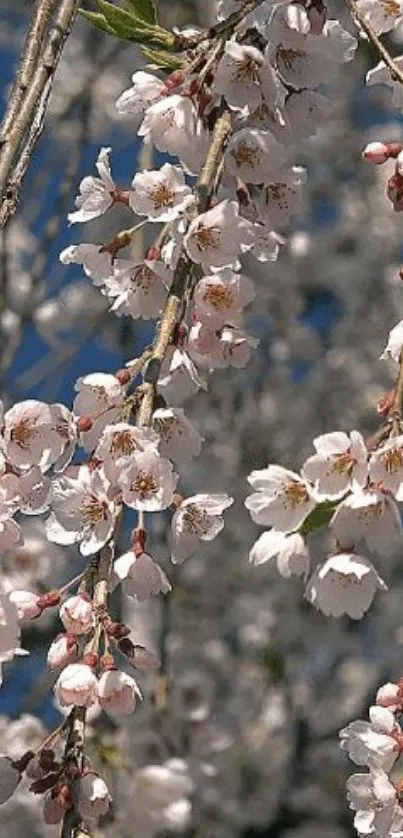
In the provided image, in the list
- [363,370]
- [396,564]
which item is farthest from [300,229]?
[396,564]

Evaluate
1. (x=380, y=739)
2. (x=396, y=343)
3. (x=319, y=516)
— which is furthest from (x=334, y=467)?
(x=380, y=739)

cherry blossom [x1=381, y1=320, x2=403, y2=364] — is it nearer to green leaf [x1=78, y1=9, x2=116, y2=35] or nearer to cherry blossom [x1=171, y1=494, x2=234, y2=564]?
cherry blossom [x1=171, y1=494, x2=234, y2=564]

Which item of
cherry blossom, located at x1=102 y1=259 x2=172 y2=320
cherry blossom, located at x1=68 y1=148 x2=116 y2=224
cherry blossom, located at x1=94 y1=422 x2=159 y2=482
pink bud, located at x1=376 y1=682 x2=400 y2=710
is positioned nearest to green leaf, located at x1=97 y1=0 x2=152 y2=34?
cherry blossom, located at x1=68 y1=148 x2=116 y2=224

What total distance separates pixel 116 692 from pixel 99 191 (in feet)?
1.66

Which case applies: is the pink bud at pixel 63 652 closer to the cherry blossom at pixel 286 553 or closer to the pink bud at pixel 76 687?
the pink bud at pixel 76 687

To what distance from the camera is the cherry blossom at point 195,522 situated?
1.41m

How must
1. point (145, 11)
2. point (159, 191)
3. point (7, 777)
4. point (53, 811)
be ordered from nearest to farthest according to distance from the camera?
point (53, 811) → point (7, 777) → point (159, 191) → point (145, 11)

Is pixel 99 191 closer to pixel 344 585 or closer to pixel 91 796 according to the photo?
pixel 344 585

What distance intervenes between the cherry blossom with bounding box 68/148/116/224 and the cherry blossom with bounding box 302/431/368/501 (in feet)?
1.22

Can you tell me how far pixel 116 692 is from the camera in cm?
129

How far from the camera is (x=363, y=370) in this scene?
5.73 metres

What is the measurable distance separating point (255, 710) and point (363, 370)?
53.2 inches

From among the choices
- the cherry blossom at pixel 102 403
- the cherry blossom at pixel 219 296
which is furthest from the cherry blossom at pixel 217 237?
the cherry blossom at pixel 102 403

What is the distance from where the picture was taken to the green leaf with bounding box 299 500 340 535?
4.22 ft
